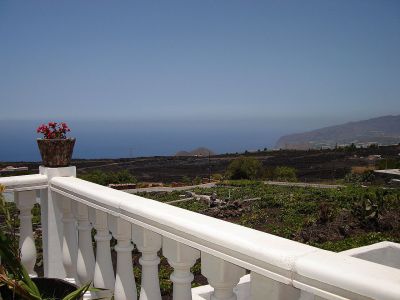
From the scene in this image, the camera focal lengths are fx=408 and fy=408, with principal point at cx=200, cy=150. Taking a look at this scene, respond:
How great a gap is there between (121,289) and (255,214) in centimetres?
1183

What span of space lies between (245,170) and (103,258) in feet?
100

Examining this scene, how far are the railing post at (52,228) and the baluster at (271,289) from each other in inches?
81.8

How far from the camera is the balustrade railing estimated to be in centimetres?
108

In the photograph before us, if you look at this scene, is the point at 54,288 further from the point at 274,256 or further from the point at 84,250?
the point at 274,256

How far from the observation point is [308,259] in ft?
3.76

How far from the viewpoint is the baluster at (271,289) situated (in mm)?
1248

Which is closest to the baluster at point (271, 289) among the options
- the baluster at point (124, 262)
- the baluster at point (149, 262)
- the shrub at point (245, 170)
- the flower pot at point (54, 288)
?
the baluster at point (149, 262)

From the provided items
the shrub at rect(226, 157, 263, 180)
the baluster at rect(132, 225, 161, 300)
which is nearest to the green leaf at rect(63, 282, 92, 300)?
the baluster at rect(132, 225, 161, 300)

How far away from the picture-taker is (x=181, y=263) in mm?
1703

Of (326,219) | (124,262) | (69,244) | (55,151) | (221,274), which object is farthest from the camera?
(326,219)

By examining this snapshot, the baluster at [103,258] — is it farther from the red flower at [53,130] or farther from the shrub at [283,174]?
the shrub at [283,174]

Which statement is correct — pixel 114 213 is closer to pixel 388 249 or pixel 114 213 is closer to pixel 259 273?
pixel 259 273

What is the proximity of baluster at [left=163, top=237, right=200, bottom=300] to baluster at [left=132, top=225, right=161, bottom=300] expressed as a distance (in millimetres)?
166

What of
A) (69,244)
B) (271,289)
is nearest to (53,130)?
(69,244)
